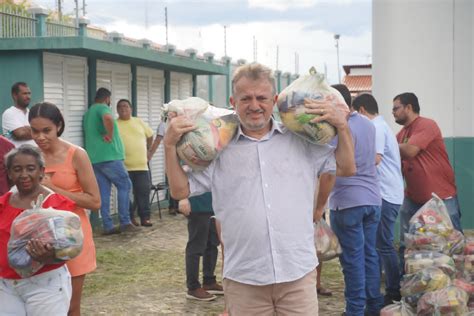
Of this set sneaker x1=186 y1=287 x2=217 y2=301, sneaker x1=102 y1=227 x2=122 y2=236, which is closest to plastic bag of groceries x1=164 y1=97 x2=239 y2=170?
sneaker x1=186 y1=287 x2=217 y2=301

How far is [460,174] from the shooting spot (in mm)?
10711

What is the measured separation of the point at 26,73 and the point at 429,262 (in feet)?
22.7

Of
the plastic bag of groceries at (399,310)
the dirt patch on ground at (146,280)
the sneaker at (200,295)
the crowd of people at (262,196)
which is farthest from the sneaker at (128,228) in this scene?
the plastic bag of groceries at (399,310)

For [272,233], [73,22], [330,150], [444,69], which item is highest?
[73,22]

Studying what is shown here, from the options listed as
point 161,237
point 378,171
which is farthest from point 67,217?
point 161,237

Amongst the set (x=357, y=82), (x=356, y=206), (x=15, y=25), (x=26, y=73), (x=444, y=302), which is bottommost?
(x=444, y=302)

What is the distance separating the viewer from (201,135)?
11.7 ft

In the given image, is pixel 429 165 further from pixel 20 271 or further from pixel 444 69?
pixel 20 271

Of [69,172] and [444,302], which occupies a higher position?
[69,172]

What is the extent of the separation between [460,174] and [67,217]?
25.8ft

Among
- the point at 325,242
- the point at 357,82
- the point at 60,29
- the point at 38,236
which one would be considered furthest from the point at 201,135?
the point at 357,82

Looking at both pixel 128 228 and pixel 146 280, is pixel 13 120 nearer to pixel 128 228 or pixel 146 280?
pixel 146 280

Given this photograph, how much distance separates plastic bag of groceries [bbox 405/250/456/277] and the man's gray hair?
3016 millimetres

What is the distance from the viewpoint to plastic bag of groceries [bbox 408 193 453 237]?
20.9 ft
